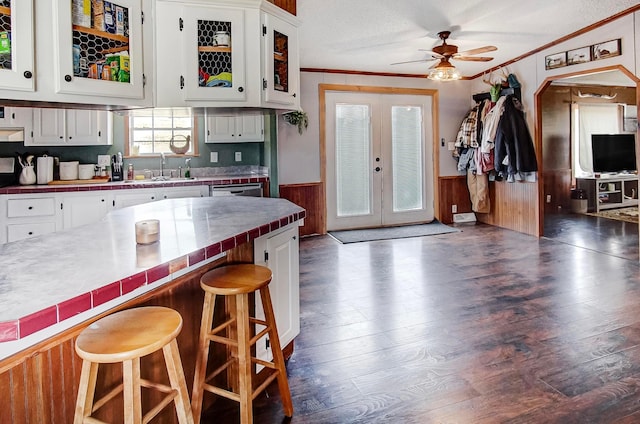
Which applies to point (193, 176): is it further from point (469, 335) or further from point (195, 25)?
point (469, 335)

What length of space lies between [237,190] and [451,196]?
384 cm

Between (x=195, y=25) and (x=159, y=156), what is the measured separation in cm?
281

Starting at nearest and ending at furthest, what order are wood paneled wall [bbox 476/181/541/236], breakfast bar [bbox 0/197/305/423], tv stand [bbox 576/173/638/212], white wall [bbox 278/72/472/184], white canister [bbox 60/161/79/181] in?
breakfast bar [bbox 0/197/305/423] < white canister [bbox 60/161/79/181] < wood paneled wall [bbox 476/181/541/236] < white wall [bbox 278/72/472/184] < tv stand [bbox 576/173/638/212]

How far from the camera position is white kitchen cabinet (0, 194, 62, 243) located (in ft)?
13.0

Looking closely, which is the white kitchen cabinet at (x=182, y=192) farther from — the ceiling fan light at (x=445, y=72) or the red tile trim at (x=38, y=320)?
the red tile trim at (x=38, y=320)

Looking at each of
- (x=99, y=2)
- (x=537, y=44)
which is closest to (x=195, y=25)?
(x=99, y=2)

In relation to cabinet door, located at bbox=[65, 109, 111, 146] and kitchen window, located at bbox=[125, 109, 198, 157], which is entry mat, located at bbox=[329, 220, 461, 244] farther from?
cabinet door, located at bbox=[65, 109, 111, 146]

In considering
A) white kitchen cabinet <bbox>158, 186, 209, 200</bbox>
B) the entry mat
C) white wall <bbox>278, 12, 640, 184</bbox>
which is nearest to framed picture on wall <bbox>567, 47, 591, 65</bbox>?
white wall <bbox>278, 12, 640, 184</bbox>

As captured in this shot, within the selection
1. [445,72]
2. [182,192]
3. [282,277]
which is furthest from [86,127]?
[445,72]

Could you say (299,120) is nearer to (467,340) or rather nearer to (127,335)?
(467,340)

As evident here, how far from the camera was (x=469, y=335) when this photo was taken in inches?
108

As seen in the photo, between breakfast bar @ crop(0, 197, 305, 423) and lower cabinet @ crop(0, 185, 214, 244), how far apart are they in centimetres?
255

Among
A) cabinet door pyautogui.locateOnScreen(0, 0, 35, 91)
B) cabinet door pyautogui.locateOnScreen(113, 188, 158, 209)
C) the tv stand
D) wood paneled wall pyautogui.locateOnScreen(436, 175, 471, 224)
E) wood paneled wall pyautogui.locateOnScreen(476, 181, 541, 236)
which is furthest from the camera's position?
the tv stand

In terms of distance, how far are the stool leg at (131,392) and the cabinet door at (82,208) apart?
3.40m
